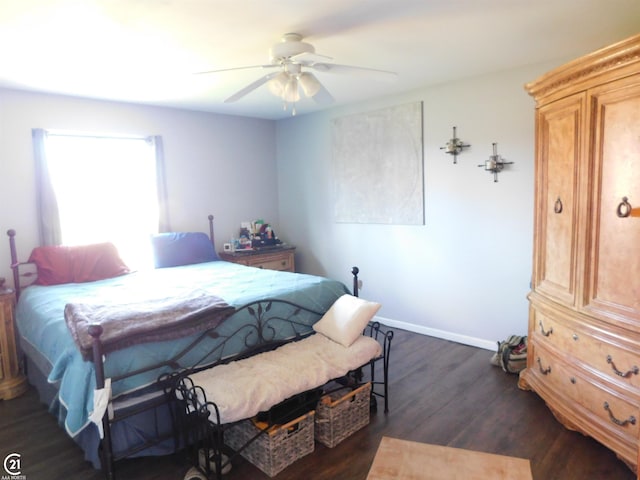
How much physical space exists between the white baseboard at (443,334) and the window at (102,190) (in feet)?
8.68

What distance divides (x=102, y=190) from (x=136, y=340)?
248 cm

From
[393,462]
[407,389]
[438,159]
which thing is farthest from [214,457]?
[438,159]

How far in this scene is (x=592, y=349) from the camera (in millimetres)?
2338

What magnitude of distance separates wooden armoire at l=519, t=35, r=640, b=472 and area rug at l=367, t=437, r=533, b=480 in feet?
3.06

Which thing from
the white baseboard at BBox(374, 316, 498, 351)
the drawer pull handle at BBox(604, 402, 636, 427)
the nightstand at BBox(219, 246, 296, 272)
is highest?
the nightstand at BBox(219, 246, 296, 272)

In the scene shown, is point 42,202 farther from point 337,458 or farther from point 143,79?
point 337,458

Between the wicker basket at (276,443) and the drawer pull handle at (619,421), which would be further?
the wicker basket at (276,443)

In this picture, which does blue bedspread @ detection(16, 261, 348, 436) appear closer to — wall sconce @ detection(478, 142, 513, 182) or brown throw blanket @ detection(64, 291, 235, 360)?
brown throw blanket @ detection(64, 291, 235, 360)

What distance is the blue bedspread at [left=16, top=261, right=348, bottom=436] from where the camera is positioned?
2.12 meters

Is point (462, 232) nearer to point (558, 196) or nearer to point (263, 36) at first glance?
point (558, 196)

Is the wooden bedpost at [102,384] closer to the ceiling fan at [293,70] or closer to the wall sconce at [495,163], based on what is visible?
the ceiling fan at [293,70]

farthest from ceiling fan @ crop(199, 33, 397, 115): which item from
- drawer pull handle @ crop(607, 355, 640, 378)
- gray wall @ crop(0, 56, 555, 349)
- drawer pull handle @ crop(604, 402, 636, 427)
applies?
drawer pull handle @ crop(604, 402, 636, 427)

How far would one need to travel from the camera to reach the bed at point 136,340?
2.12m

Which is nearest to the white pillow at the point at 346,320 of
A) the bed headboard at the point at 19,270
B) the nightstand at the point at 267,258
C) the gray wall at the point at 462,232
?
the gray wall at the point at 462,232
